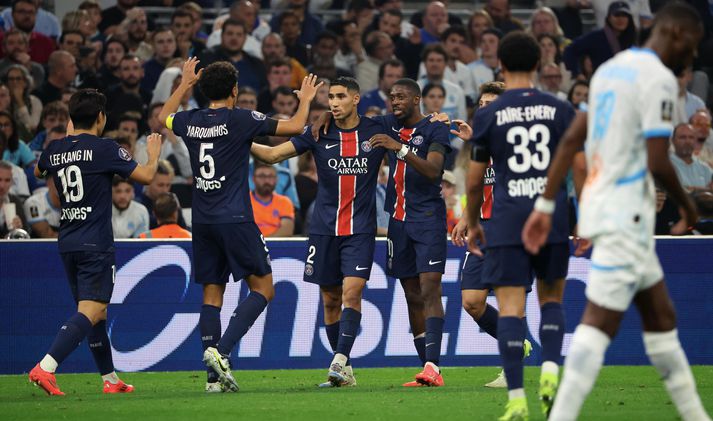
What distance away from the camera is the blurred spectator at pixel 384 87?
54.6 feet

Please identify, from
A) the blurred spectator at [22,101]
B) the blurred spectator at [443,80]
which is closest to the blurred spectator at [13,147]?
the blurred spectator at [22,101]

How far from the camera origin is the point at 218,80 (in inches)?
379

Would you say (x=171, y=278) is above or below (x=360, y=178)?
below

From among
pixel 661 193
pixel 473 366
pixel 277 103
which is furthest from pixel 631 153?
pixel 277 103

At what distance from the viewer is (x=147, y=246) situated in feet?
40.2

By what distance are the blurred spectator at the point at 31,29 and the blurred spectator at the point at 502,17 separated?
23.1 feet

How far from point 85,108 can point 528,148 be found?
160 inches

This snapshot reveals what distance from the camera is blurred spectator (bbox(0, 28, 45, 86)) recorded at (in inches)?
655

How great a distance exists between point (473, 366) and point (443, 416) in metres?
4.55

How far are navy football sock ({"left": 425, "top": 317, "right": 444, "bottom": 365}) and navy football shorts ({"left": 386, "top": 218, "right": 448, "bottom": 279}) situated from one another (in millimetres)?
451

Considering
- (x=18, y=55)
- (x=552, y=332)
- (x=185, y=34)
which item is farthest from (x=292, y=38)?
(x=552, y=332)

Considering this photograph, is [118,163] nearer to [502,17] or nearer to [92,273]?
[92,273]

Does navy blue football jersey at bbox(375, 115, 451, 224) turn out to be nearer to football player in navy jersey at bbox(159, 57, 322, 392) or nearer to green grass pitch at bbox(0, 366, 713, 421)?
football player in navy jersey at bbox(159, 57, 322, 392)

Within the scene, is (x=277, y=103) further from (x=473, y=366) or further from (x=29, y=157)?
(x=473, y=366)
